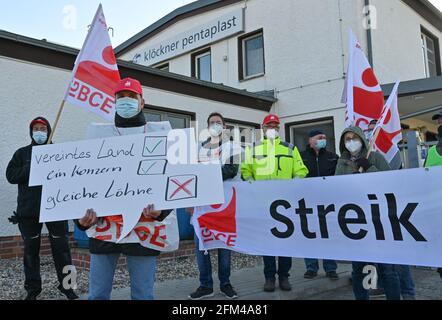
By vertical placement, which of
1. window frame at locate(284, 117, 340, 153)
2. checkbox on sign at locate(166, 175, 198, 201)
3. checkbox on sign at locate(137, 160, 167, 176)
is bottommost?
checkbox on sign at locate(166, 175, 198, 201)

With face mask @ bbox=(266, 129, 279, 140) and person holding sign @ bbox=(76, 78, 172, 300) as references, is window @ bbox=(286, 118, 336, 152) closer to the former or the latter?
face mask @ bbox=(266, 129, 279, 140)

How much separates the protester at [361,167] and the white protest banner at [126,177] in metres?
1.80

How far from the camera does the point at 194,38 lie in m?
14.3

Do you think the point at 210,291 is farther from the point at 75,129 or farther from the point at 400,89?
the point at 400,89

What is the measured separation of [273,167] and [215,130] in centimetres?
90

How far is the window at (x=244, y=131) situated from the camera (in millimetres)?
10586

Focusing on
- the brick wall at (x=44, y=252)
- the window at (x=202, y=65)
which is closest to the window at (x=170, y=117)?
the brick wall at (x=44, y=252)

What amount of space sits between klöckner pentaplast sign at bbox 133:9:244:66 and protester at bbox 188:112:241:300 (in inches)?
356

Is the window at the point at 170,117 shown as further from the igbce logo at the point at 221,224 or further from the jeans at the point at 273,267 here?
the jeans at the point at 273,267

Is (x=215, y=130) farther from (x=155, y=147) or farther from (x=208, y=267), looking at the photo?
(x=155, y=147)

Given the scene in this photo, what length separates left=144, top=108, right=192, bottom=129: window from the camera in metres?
8.84

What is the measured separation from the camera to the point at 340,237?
12.5 feet

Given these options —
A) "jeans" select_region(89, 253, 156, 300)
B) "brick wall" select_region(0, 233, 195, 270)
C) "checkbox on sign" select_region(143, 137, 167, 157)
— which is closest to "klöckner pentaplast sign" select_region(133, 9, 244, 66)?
"brick wall" select_region(0, 233, 195, 270)

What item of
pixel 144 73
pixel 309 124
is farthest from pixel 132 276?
pixel 309 124
